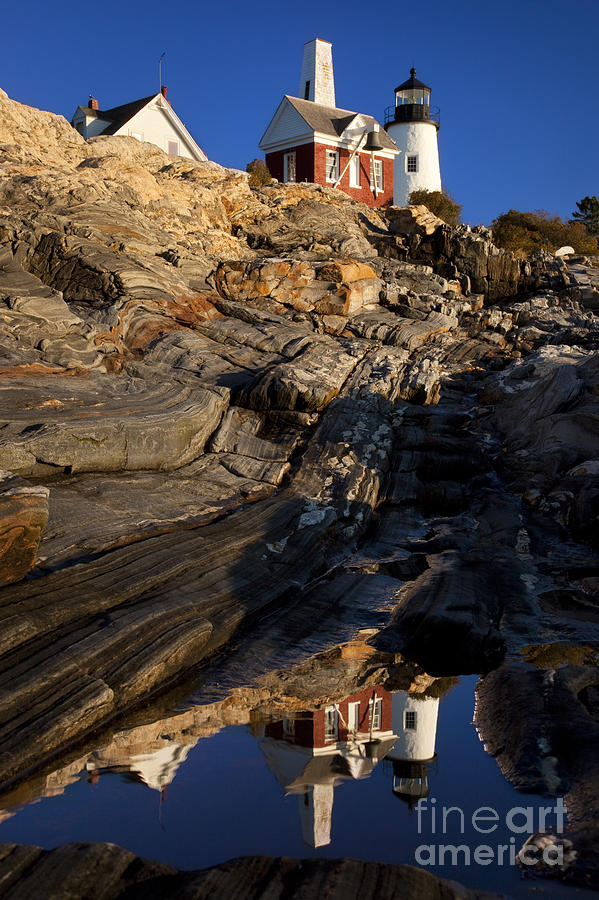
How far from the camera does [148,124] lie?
5012 centimetres

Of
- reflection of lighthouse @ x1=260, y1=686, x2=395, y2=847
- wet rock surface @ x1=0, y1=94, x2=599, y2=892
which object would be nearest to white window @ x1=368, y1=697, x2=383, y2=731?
reflection of lighthouse @ x1=260, y1=686, x2=395, y2=847

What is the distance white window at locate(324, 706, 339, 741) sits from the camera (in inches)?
314

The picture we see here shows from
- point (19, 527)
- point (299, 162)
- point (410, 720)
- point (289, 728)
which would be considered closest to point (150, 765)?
Answer: point (289, 728)

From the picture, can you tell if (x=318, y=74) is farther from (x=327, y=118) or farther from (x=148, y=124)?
(x=148, y=124)

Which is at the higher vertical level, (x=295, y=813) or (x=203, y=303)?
(x=203, y=303)

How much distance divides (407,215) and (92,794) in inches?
1295

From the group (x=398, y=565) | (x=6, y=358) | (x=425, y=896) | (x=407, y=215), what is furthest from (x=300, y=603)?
(x=407, y=215)

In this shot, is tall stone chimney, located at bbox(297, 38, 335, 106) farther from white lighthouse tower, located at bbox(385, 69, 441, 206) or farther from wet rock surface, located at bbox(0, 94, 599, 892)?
wet rock surface, located at bbox(0, 94, 599, 892)

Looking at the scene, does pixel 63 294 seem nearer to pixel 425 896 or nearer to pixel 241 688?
pixel 241 688

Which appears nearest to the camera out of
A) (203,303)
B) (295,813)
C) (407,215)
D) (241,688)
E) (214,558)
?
(295,813)

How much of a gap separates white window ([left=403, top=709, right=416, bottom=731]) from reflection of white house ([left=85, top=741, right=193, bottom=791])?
94.7 inches

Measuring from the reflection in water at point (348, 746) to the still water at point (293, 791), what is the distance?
0.02m

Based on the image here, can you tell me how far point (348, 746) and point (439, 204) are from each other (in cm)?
4506

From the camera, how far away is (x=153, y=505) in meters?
12.5
